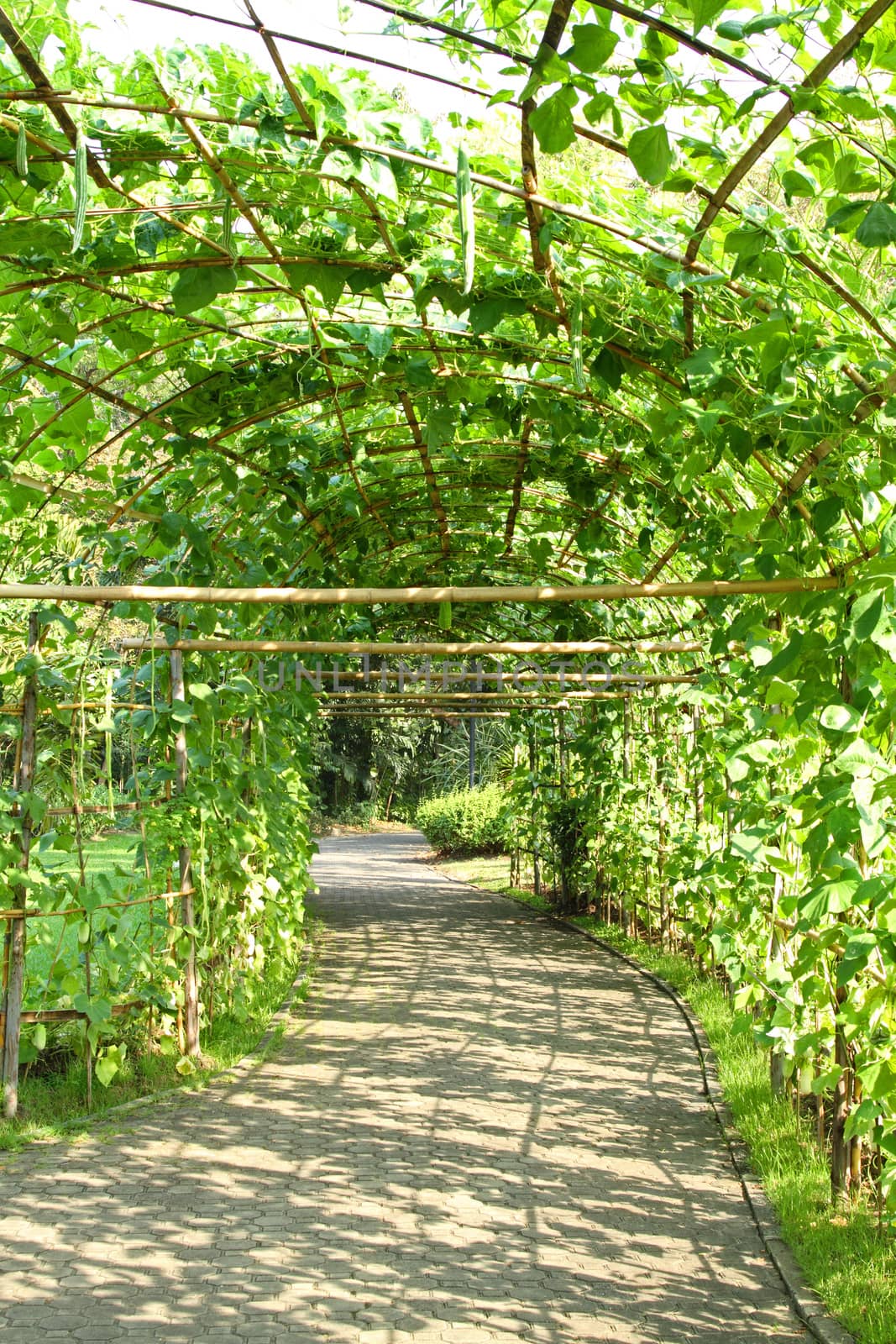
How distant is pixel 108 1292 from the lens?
3.08 metres

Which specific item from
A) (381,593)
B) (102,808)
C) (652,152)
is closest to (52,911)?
(102,808)

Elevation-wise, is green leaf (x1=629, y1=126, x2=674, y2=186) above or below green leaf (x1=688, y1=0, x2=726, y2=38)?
below

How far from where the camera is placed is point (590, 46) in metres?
1.93

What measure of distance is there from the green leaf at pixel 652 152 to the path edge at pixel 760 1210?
8.61ft

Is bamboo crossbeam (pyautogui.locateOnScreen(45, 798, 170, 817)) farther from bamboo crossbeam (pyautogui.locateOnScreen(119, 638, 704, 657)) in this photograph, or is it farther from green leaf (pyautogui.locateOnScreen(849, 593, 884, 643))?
green leaf (pyautogui.locateOnScreen(849, 593, 884, 643))

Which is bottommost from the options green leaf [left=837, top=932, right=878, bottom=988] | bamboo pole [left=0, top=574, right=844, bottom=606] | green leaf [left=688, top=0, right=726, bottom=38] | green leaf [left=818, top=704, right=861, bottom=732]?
green leaf [left=837, top=932, right=878, bottom=988]

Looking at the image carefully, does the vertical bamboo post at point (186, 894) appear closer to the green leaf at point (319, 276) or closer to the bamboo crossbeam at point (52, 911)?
the bamboo crossbeam at point (52, 911)

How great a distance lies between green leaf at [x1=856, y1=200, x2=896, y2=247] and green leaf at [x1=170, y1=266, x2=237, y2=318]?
157 cm

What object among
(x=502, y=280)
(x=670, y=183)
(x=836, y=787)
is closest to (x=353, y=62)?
(x=670, y=183)

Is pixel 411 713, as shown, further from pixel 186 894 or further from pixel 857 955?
pixel 857 955

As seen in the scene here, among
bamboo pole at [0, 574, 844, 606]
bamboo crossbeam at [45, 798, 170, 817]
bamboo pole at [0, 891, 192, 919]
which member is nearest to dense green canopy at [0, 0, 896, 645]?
bamboo pole at [0, 574, 844, 606]

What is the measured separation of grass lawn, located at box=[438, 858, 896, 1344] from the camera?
9.62 ft

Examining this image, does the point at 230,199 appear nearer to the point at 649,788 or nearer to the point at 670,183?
the point at 670,183

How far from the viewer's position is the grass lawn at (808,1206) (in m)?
2.93
